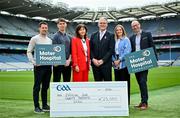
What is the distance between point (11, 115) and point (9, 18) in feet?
204

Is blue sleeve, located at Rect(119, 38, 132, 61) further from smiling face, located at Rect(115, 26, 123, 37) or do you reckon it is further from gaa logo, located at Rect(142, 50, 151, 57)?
gaa logo, located at Rect(142, 50, 151, 57)

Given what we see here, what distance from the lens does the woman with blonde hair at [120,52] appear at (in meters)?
9.23

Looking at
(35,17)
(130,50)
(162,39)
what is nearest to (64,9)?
(35,17)

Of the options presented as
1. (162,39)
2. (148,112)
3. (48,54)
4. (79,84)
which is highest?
(48,54)

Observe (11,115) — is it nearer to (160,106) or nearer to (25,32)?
(160,106)

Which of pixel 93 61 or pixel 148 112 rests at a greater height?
pixel 93 61

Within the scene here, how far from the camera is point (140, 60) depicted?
8.93 m

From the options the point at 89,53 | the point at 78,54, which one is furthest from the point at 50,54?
the point at 89,53

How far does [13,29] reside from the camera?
2601 inches

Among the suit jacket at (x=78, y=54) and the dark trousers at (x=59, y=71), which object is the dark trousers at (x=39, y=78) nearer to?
the dark trousers at (x=59, y=71)

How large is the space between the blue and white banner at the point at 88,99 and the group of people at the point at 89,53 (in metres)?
0.81

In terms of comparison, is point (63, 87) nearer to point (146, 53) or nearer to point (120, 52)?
point (120, 52)

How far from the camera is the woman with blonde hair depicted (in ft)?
30.3

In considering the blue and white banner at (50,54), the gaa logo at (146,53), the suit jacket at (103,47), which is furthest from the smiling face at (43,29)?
the gaa logo at (146,53)
